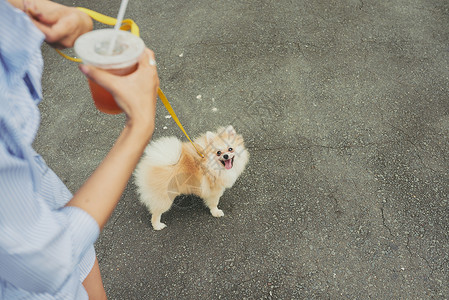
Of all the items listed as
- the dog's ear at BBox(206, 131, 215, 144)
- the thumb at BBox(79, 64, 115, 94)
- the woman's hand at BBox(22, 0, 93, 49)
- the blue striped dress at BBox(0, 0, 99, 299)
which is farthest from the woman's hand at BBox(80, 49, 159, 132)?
the dog's ear at BBox(206, 131, 215, 144)

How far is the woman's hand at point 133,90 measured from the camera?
662 mm

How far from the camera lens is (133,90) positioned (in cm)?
68

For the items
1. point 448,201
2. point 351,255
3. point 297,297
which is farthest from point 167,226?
point 448,201

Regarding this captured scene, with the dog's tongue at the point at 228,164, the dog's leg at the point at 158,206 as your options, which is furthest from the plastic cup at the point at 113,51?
the dog's leg at the point at 158,206

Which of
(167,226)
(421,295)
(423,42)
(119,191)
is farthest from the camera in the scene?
(423,42)

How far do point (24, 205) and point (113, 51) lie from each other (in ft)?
1.44

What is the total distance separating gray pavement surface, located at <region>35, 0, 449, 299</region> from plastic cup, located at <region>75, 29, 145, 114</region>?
1682 millimetres

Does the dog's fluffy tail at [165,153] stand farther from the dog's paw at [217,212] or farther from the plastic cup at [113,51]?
the plastic cup at [113,51]

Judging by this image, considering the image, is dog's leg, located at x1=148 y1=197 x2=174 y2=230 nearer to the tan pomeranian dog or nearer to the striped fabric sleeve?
the tan pomeranian dog

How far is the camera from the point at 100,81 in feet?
2.17

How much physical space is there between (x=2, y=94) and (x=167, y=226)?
186cm

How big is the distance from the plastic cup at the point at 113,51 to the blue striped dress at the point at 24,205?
113 millimetres

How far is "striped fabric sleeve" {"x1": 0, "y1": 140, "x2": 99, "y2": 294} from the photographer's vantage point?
0.54 metres

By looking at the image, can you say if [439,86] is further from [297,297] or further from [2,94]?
[2,94]
